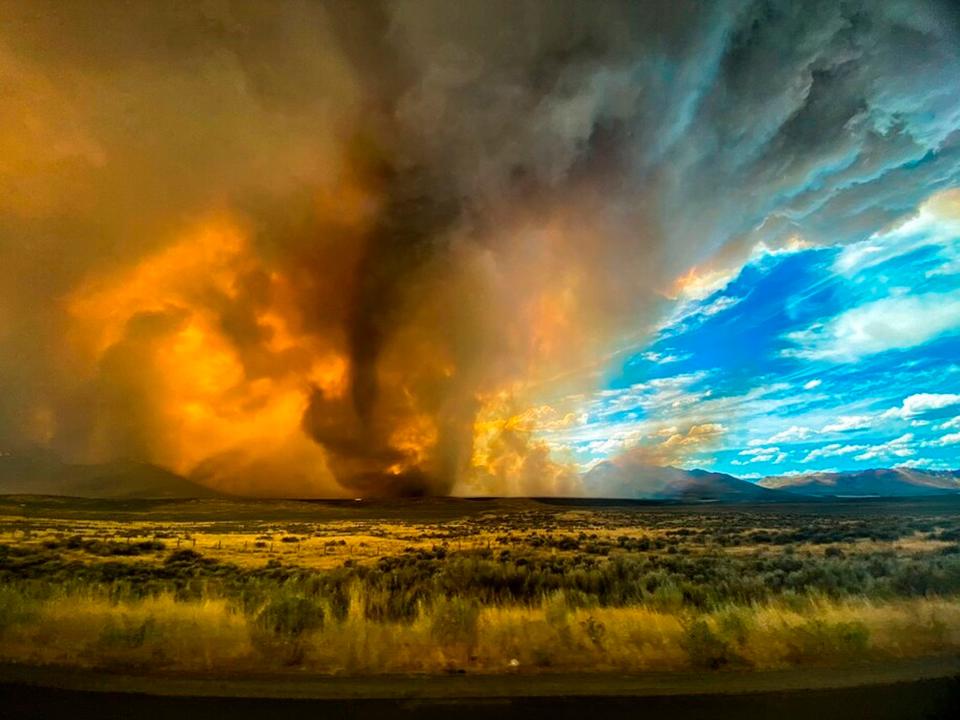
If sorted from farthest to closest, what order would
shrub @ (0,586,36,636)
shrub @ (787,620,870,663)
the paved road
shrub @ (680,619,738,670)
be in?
shrub @ (0,586,36,636), shrub @ (787,620,870,663), shrub @ (680,619,738,670), the paved road

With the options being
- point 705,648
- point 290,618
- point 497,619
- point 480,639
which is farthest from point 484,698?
point 290,618

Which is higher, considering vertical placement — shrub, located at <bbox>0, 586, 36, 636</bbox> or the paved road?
shrub, located at <bbox>0, 586, 36, 636</bbox>

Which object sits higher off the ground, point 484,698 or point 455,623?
point 455,623

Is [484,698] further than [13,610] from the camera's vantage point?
No

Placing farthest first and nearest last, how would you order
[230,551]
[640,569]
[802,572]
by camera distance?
[230,551]
[640,569]
[802,572]

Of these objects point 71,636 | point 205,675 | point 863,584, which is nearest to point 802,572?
point 863,584

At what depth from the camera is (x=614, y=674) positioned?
356 inches

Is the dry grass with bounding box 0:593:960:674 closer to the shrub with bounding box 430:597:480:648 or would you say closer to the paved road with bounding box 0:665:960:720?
the shrub with bounding box 430:597:480:648

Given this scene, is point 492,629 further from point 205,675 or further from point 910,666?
point 910,666

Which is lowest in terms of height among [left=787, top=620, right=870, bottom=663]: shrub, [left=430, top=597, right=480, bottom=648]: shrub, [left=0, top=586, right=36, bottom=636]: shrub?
[left=787, top=620, right=870, bottom=663]: shrub

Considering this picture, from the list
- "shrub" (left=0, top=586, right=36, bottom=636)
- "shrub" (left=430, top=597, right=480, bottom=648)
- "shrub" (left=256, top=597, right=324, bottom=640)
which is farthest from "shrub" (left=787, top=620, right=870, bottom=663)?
"shrub" (left=0, top=586, right=36, bottom=636)

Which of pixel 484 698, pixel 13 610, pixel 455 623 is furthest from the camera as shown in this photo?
pixel 13 610

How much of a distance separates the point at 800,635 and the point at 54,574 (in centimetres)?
2381

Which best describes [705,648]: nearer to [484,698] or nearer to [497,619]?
[497,619]
